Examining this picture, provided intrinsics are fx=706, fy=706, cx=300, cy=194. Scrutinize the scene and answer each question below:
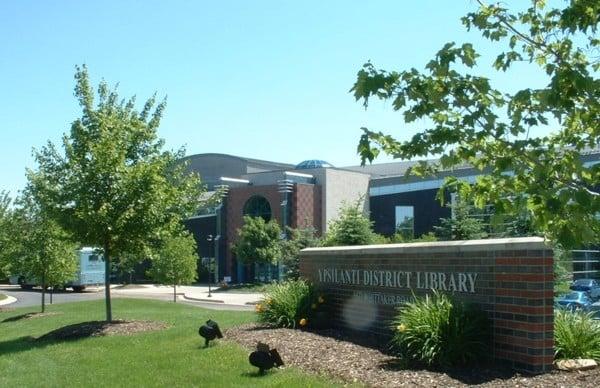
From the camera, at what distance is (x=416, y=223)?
60.3m

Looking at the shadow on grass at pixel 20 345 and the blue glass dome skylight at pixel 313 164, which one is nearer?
the shadow on grass at pixel 20 345

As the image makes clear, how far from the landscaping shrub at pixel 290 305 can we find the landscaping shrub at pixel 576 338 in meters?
4.85

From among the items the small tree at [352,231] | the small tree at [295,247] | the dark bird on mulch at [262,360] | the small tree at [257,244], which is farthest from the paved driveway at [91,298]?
the dark bird on mulch at [262,360]

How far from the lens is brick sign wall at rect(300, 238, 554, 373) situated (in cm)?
802

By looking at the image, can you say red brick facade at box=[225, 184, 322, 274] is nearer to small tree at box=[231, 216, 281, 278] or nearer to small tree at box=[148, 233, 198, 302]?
small tree at box=[231, 216, 281, 278]

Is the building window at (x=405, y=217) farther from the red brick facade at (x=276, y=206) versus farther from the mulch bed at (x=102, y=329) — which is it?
the mulch bed at (x=102, y=329)

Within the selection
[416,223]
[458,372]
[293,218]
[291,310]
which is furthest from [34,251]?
[416,223]

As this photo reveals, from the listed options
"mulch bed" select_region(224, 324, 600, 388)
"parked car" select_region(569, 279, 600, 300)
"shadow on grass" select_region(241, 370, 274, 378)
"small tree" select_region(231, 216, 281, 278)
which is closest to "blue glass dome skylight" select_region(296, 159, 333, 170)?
"small tree" select_region(231, 216, 281, 278)

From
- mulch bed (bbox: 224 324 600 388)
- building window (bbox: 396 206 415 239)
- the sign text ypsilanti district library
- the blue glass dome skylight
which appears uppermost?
the blue glass dome skylight

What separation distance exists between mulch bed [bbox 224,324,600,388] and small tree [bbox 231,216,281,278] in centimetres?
4078

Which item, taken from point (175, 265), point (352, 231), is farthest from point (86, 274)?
point (352, 231)

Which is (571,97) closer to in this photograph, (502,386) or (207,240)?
(502,386)

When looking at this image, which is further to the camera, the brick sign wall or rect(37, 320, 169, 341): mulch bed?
rect(37, 320, 169, 341): mulch bed

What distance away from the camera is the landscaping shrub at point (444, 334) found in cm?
838
